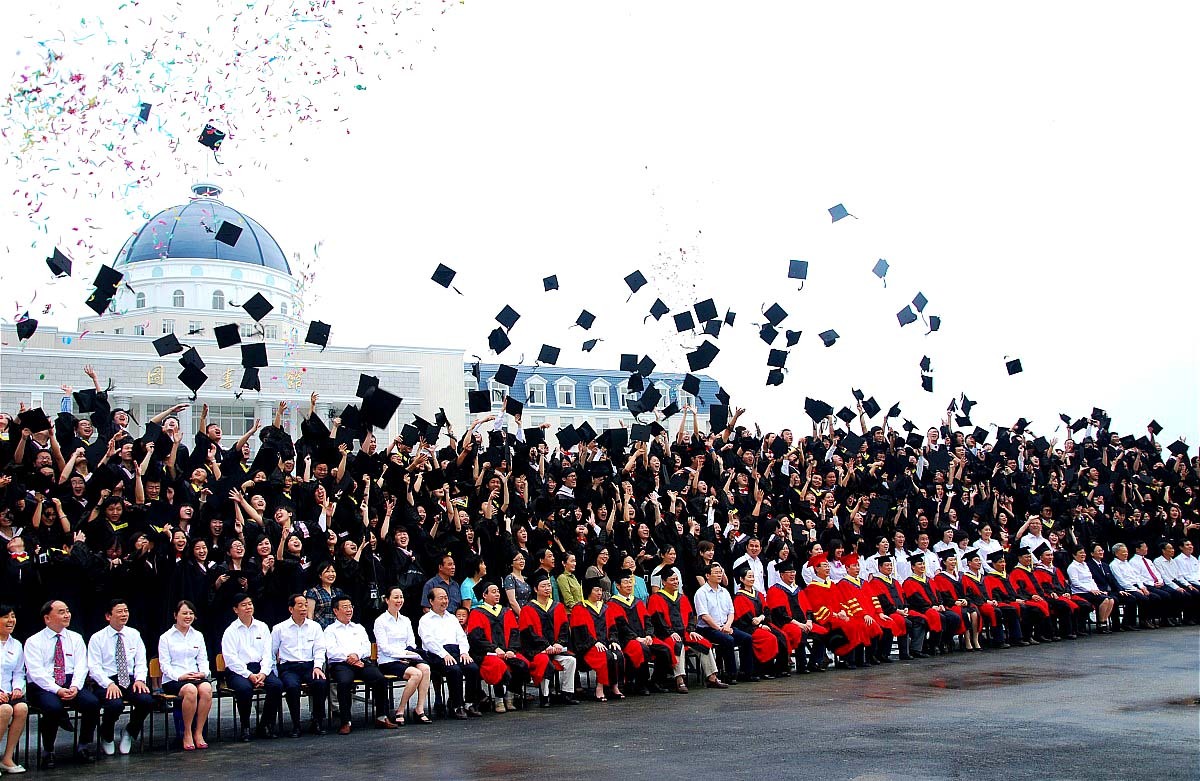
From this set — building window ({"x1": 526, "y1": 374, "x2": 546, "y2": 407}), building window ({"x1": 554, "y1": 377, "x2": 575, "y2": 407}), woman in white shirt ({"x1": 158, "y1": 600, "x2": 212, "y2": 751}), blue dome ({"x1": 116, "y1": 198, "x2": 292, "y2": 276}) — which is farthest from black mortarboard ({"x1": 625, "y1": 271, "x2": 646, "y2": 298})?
blue dome ({"x1": 116, "y1": 198, "x2": 292, "y2": 276})

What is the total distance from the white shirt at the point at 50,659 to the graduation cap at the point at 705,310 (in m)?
8.67

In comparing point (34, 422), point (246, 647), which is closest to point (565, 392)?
point (34, 422)

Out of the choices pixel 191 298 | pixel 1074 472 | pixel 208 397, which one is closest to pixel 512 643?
pixel 1074 472

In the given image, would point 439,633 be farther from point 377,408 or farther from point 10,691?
point 10,691

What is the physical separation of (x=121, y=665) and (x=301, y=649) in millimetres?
1319

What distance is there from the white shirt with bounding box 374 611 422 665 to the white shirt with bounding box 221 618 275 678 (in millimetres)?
854

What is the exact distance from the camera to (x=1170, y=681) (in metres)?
9.78

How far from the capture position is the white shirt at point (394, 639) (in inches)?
365

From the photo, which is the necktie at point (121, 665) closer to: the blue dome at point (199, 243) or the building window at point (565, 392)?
the building window at point (565, 392)

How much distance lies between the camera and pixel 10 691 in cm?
764

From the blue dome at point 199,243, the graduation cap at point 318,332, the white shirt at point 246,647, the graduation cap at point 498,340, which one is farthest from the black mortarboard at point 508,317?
the blue dome at point 199,243

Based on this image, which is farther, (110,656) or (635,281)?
(635,281)

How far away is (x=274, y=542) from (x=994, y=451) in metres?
11.1

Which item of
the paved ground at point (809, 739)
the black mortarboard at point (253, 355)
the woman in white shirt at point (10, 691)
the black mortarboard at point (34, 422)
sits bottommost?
the paved ground at point (809, 739)
